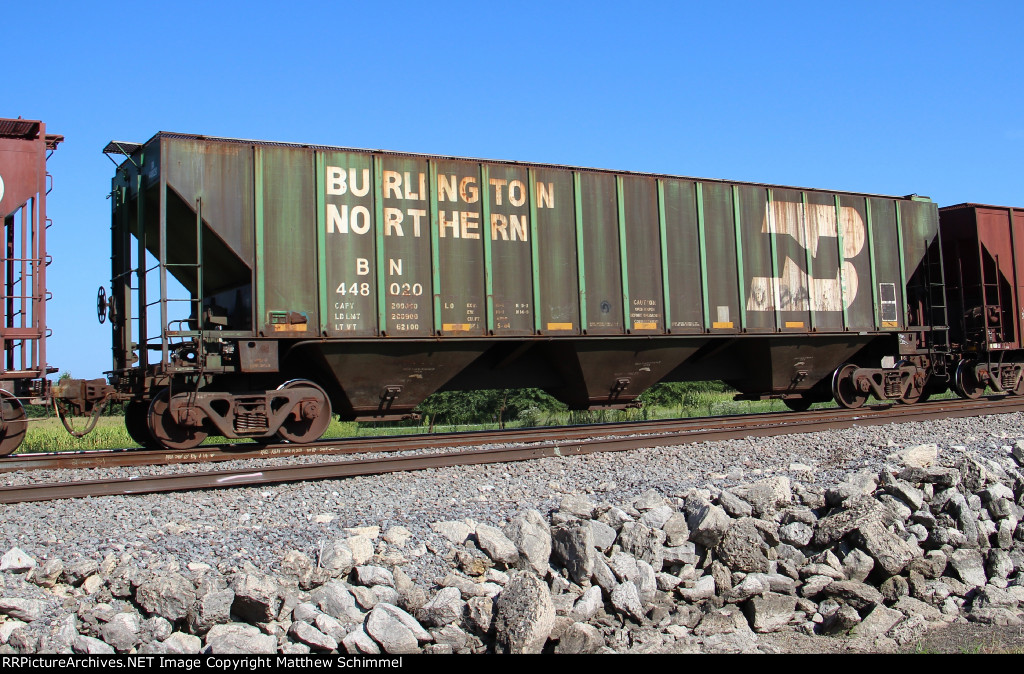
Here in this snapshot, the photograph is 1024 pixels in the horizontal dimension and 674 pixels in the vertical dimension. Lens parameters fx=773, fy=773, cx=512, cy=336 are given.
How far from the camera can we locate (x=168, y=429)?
923 centimetres

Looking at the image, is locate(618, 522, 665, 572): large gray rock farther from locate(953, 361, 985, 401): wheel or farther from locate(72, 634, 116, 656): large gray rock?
locate(953, 361, 985, 401): wheel

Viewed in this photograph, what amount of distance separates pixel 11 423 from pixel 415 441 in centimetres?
455

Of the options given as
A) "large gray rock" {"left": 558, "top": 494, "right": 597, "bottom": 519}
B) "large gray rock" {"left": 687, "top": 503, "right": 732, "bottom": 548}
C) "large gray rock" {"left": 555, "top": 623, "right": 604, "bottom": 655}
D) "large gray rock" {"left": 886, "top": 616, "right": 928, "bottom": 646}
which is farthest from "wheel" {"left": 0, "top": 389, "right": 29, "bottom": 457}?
"large gray rock" {"left": 886, "top": 616, "right": 928, "bottom": 646}

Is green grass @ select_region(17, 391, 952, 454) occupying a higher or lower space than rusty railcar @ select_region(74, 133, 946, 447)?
lower

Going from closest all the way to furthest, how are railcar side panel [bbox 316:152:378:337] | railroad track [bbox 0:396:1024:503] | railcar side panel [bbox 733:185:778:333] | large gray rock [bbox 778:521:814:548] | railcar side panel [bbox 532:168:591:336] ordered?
large gray rock [bbox 778:521:814:548] → railroad track [bbox 0:396:1024:503] → railcar side panel [bbox 316:152:378:337] → railcar side panel [bbox 532:168:591:336] → railcar side panel [bbox 733:185:778:333]

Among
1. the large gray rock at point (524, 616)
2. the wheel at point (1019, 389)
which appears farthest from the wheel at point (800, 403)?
the large gray rock at point (524, 616)

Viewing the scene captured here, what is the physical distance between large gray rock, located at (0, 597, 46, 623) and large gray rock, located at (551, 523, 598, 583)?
3.45 m

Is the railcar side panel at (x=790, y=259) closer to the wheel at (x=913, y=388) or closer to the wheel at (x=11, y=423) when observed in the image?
the wheel at (x=913, y=388)

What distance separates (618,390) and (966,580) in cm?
623

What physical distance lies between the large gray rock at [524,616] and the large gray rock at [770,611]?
1620 millimetres

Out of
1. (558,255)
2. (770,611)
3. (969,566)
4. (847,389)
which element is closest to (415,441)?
(558,255)

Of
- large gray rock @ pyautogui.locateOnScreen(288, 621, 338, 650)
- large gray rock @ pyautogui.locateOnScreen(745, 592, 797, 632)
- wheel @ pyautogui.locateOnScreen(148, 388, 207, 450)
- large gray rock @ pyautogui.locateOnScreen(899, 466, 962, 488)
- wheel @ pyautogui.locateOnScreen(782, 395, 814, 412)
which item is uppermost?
wheel @ pyautogui.locateOnScreen(148, 388, 207, 450)

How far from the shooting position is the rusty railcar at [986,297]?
14.4 meters

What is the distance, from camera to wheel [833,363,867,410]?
13406 millimetres
